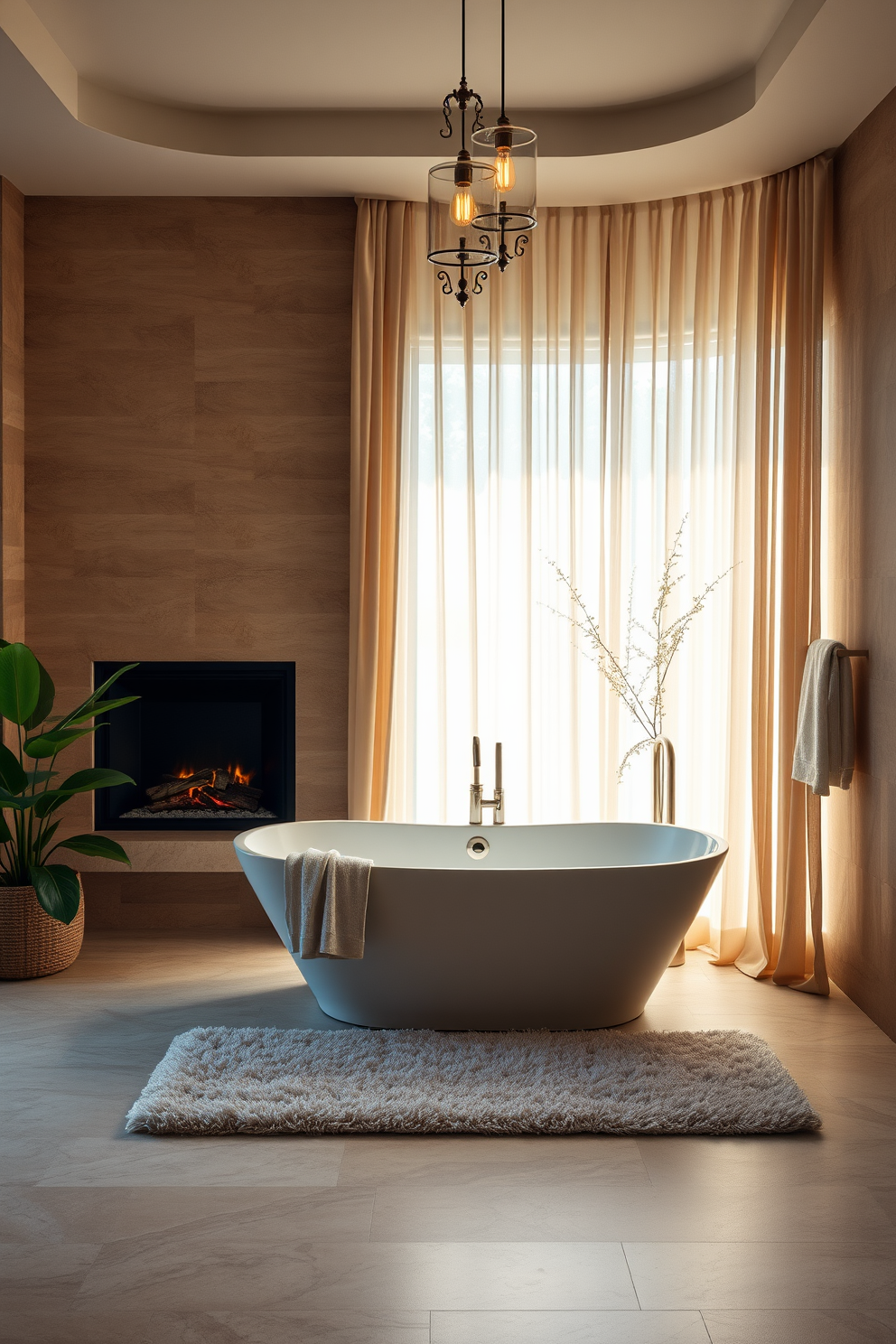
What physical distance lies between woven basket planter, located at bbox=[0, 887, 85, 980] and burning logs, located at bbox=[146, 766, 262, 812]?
79 centimetres

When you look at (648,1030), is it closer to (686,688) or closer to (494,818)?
(494,818)

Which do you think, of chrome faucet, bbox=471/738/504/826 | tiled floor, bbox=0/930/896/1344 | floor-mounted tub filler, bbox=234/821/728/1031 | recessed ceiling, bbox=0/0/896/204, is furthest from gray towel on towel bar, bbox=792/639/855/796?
recessed ceiling, bbox=0/0/896/204

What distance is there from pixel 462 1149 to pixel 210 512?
110 inches

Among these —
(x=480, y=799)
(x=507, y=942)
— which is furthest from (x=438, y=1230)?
(x=480, y=799)

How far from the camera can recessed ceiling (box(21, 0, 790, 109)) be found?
3.47 metres

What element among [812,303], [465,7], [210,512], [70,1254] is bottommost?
[70,1254]

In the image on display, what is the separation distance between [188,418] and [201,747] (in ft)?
4.57

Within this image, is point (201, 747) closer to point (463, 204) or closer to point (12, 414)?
point (12, 414)

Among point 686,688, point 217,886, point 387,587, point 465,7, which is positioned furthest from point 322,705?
point 465,7

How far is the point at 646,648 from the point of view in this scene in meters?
4.57

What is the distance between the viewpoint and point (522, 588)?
460 cm

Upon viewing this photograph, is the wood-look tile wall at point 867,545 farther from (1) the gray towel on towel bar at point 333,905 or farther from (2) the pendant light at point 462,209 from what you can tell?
(1) the gray towel on towel bar at point 333,905

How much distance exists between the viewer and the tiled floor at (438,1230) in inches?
82.3

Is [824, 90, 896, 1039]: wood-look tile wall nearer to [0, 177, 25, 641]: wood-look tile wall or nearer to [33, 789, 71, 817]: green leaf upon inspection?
[33, 789, 71, 817]: green leaf
